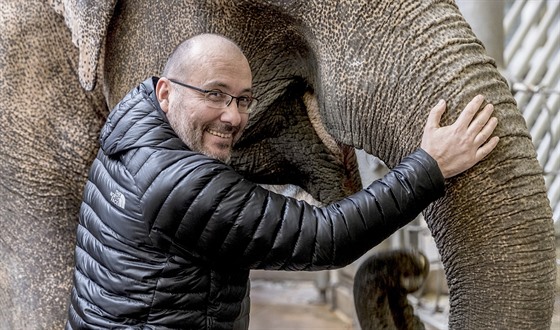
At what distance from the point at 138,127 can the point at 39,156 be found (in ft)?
3.02

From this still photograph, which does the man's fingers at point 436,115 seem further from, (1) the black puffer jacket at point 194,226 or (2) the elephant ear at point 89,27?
(2) the elephant ear at point 89,27

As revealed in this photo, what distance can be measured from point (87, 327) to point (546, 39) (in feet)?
11.9

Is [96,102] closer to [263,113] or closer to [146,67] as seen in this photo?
[146,67]

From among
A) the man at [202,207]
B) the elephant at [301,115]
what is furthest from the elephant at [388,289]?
the man at [202,207]

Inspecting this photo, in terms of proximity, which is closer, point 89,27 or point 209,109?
point 209,109

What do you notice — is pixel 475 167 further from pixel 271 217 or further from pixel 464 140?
pixel 271 217

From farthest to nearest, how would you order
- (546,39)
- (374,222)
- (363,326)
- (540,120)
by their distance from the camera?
(546,39) → (540,120) → (363,326) → (374,222)

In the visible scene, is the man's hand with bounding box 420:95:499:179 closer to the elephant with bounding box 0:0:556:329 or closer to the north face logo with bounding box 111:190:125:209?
the elephant with bounding box 0:0:556:329

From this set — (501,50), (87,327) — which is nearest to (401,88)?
(87,327)

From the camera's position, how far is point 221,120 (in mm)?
1558

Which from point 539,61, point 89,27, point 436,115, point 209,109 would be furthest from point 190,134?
point 539,61

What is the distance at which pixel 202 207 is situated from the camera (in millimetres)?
1426

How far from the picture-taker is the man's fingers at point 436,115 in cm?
152

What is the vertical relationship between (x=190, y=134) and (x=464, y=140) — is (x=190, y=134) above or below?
below
